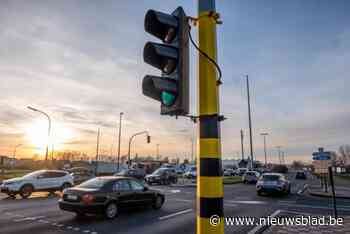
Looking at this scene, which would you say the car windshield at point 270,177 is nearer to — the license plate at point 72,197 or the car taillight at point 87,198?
the car taillight at point 87,198

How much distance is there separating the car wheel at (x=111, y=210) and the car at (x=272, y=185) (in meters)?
13.1

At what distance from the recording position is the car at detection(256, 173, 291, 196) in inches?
827

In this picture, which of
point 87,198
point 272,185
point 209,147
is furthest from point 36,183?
point 209,147

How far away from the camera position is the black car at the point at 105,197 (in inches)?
418

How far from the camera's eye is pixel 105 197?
35.9 feet

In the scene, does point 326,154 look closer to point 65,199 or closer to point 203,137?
point 65,199

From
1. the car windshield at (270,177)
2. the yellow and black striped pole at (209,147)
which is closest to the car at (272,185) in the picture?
the car windshield at (270,177)

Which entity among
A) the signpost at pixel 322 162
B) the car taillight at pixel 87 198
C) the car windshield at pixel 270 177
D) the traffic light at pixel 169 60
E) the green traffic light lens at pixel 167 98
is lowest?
the car taillight at pixel 87 198

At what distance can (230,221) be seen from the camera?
10.7 metres

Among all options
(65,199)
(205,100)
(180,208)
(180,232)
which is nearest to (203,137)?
(205,100)

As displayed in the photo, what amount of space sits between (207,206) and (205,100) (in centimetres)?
101

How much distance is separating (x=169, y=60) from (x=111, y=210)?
9.13m

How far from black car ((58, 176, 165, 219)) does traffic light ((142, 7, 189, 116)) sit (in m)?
8.54

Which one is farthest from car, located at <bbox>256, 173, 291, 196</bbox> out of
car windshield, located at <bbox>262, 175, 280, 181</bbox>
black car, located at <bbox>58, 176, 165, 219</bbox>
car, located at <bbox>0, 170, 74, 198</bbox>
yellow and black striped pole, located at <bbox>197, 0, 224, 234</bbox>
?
yellow and black striped pole, located at <bbox>197, 0, 224, 234</bbox>
